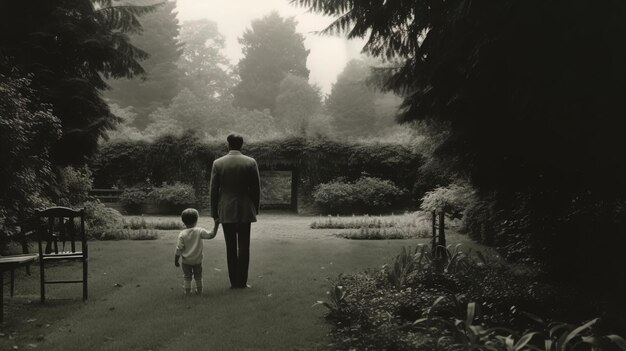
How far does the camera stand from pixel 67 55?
11031 millimetres

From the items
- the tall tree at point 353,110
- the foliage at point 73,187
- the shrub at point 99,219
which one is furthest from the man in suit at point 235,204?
the tall tree at point 353,110

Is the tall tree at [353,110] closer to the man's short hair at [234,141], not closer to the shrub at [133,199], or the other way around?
the shrub at [133,199]

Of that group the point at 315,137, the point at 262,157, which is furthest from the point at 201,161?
the point at 315,137

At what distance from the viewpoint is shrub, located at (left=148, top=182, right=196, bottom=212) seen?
2017 cm

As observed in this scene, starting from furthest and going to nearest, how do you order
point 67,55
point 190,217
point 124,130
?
point 124,130, point 67,55, point 190,217

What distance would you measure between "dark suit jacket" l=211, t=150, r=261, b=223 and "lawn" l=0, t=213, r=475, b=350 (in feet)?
3.19

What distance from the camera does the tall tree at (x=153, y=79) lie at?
41719mm

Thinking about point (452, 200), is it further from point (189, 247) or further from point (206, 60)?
point (206, 60)

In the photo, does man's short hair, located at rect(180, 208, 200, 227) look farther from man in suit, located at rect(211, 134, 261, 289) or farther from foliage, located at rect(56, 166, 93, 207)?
foliage, located at rect(56, 166, 93, 207)

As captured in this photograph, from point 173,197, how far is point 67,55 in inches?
385

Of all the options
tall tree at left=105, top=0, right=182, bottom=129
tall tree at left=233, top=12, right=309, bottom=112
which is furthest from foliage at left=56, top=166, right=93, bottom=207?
tall tree at left=233, top=12, right=309, bottom=112

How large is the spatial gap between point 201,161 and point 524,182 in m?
17.4

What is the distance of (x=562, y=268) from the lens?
6.55 meters

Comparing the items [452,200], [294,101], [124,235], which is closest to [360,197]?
[452,200]
